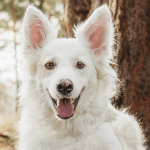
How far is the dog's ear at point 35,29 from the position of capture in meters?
3.27

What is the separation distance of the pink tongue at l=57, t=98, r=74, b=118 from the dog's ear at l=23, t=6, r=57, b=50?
1087 mm

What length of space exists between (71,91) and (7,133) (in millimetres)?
5935

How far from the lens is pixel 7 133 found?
7.80 meters

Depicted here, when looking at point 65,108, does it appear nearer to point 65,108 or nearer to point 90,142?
point 65,108

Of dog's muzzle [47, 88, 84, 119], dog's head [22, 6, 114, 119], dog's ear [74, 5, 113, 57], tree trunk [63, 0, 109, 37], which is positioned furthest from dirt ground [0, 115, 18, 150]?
tree trunk [63, 0, 109, 37]

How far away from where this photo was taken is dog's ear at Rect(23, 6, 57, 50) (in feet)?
10.7

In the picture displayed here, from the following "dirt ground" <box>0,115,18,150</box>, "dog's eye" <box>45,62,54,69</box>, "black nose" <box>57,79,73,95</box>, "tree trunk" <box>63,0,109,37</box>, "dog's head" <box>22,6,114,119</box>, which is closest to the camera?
"black nose" <box>57,79,73,95</box>

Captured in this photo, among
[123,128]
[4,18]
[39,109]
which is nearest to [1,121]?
[4,18]

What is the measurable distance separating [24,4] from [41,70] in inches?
318

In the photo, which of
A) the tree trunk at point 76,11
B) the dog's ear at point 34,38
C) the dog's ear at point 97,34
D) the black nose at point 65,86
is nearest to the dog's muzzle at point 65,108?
the black nose at point 65,86

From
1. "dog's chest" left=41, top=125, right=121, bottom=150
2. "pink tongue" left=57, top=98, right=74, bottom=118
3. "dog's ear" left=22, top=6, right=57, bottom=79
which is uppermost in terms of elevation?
"dog's ear" left=22, top=6, right=57, bottom=79

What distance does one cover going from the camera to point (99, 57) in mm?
→ 3498

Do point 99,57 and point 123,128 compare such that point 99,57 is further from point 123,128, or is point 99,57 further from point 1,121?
point 1,121

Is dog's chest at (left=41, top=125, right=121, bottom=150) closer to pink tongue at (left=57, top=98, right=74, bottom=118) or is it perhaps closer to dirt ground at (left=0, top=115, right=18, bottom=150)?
pink tongue at (left=57, top=98, right=74, bottom=118)
